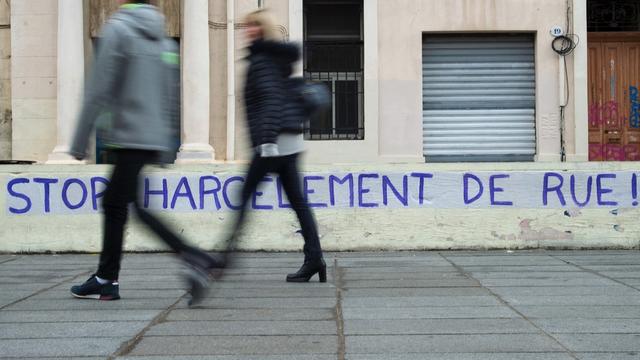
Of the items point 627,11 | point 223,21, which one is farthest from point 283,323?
point 627,11

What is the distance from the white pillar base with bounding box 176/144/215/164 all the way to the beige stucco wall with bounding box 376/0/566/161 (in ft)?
10.4

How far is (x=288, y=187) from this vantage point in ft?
17.4

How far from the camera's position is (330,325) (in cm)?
409

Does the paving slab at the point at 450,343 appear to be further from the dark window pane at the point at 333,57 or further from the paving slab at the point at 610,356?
the dark window pane at the point at 333,57

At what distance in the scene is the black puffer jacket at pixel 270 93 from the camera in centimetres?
510

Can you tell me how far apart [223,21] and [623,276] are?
982 cm

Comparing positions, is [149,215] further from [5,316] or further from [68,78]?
[68,78]

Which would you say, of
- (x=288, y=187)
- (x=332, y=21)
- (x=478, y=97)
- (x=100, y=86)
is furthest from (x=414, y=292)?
(x=332, y=21)

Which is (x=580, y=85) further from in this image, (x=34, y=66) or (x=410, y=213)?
(x=34, y=66)

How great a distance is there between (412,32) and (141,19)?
32.8ft

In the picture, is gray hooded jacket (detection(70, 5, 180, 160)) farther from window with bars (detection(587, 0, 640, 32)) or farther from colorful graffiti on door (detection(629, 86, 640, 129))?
window with bars (detection(587, 0, 640, 32))

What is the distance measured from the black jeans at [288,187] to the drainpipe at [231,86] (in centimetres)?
864

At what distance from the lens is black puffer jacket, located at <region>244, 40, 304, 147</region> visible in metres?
5.10

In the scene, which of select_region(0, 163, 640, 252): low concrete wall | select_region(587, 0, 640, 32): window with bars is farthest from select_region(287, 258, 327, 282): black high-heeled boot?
select_region(587, 0, 640, 32): window with bars
